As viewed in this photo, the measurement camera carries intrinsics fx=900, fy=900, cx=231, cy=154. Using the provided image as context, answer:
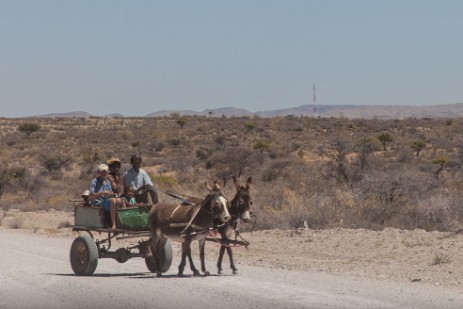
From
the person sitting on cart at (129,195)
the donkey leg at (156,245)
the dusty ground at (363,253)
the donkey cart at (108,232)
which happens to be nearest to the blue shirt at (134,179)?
the person sitting on cart at (129,195)

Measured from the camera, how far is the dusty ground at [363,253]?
15.7m

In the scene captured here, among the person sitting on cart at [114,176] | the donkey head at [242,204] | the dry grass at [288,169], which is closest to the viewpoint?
→ the donkey head at [242,204]

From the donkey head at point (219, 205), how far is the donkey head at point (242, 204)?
193 millimetres

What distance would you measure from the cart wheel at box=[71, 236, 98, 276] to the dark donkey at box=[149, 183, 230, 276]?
3.49ft

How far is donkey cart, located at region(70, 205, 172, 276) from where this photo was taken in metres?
14.8

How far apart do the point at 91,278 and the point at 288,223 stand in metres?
9.07

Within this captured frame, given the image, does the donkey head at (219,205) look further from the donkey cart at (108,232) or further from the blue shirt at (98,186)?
the blue shirt at (98,186)

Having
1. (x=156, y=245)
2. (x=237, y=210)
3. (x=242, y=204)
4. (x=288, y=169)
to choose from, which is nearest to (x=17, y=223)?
(x=156, y=245)

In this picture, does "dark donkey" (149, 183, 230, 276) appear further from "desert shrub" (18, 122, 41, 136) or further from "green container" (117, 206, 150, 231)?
"desert shrub" (18, 122, 41, 136)

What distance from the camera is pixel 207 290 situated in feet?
42.5

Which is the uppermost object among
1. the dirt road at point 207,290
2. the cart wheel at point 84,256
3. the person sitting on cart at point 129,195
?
the person sitting on cart at point 129,195

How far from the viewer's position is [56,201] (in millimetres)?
33594

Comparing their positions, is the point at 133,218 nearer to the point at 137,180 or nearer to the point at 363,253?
the point at 137,180

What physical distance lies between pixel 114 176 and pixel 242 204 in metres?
2.91
